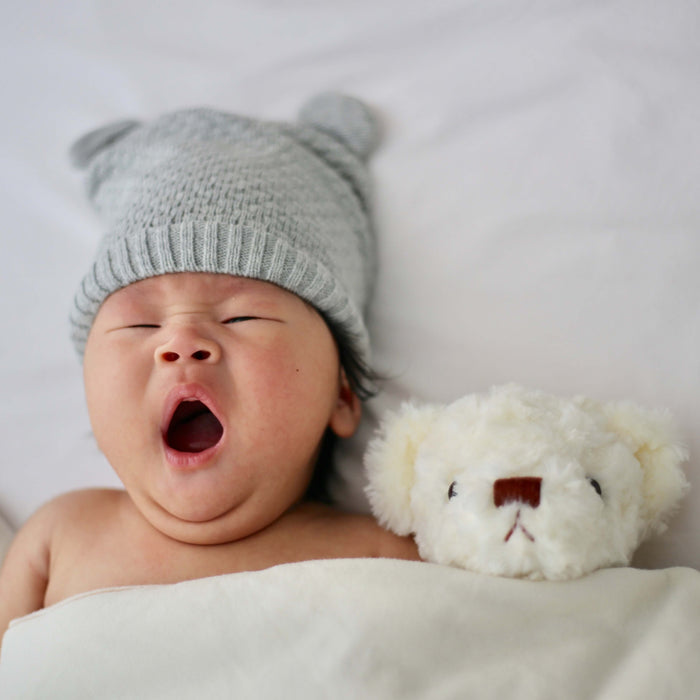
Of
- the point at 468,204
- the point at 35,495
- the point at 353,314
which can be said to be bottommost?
the point at 35,495

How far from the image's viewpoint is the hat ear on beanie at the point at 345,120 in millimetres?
1373

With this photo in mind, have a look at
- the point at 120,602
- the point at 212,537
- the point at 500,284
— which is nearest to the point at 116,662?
the point at 120,602

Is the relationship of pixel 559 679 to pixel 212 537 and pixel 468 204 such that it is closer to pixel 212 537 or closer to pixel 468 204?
pixel 212 537

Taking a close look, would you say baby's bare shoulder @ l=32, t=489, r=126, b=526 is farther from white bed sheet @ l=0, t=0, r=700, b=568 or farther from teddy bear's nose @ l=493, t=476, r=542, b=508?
teddy bear's nose @ l=493, t=476, r=542, b=508

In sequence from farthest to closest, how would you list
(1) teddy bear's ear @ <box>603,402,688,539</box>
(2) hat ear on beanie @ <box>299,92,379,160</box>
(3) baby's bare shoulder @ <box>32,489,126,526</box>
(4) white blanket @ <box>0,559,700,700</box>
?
1. (2) hat ear on beanie @ <box>299,92,379,160</box>
2. (3) baby's bare shoulder @ <box>32,489,126,526</box>
3. (1) teddy bear's ear @ <box>603,402,688,539</box>
4. (4) white blanket @ <box>0,559,700,700</box>

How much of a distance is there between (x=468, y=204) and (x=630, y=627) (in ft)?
2.50

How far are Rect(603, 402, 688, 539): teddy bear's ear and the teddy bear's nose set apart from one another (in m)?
0.19

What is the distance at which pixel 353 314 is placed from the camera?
1177 millimetres

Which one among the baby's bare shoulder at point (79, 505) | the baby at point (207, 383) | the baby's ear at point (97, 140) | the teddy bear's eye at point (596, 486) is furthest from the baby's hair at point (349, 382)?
the baby's ear at point (97, 140)

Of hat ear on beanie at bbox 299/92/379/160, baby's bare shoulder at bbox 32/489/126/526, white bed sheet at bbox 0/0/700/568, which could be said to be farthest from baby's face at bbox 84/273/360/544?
hat ear on beanie at bbox 299/92/379/160

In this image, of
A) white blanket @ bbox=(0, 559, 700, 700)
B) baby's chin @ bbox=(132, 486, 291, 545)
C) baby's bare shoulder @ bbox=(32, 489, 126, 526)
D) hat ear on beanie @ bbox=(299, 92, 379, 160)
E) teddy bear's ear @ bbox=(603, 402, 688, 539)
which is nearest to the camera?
white blanket @ bbox=(0, 559, 700, 700)

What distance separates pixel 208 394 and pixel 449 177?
641 mm

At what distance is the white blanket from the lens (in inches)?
31.8

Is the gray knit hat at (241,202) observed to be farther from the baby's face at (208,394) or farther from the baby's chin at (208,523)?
the baby's chin at (208,523)
